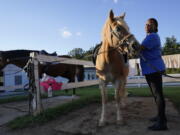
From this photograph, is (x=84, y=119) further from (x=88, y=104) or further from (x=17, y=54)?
(x=17, y=54)

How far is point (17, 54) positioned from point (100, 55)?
4249 mm

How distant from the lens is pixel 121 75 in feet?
12.4

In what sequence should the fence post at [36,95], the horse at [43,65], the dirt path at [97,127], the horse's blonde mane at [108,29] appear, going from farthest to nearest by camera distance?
the horse at [43,65] < the fence post at [36,95] < the horse's blonde mane at [108,29] < the dirt path at [97,127]

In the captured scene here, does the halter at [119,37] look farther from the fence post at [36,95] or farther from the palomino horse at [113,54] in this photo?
the fence post at [36,95]

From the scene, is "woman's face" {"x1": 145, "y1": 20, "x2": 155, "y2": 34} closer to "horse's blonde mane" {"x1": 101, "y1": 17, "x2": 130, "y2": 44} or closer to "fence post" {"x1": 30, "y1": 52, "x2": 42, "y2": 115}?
"horse's blonde mane" {"x1": 101, "y1": 17, "x2": 130, "y2": 44}

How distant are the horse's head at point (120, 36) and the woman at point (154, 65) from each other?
7.4 inches

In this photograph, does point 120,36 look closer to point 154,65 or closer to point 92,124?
point 154,65

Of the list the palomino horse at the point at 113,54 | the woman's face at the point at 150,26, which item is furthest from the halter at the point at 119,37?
the woman's face at the point at 150,26

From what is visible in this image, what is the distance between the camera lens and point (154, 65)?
3078 mm

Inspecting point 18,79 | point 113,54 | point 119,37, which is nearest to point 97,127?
point 113,54

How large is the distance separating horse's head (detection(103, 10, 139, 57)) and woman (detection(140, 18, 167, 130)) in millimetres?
189

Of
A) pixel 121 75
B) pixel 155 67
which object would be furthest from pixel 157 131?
pixel 121 75

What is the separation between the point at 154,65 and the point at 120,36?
684 millimetres

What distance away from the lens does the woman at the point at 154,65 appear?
3.03 meters
